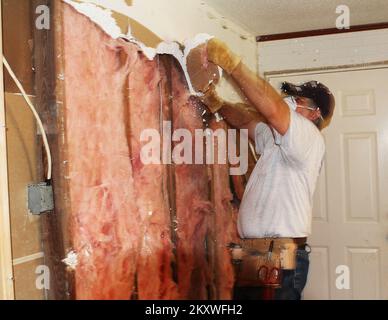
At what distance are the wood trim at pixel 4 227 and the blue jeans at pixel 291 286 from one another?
832 mm

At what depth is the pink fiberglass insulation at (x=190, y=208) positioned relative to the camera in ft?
4.65

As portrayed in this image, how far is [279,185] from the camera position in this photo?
1.48 meters

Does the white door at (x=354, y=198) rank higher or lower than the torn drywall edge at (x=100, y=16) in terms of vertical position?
lower

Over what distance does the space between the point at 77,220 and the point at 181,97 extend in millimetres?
585

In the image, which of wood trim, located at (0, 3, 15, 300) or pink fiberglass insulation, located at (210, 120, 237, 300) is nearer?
wood trim, located at (0, 3, 15, 300)

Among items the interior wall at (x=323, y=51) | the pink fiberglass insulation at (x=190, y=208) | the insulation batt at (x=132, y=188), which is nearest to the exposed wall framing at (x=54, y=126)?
the insulation batt at (x=132, y=188)

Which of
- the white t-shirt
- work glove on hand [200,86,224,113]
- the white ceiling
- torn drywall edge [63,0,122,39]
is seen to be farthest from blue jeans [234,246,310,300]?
torn drywall edge [63,0,122,39]

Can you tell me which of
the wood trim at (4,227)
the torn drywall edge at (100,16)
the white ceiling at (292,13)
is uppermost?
the white ceiling at (292,13)

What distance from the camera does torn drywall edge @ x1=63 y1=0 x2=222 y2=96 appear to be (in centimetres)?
118

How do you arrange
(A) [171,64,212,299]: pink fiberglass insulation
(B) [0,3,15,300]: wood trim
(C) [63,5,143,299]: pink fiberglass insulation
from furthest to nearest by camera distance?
(A) [171,64,212,299]: pink fiberglass insulation < (C) [63,5,143,299]: pink fiberglass insulation < (B) [0,3,15,300]: wood trim

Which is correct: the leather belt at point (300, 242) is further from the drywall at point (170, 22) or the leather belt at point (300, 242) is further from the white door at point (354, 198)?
the drywall at point (170, 22)

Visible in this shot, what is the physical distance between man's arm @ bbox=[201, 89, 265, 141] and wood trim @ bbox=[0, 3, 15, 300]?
27.5 inches

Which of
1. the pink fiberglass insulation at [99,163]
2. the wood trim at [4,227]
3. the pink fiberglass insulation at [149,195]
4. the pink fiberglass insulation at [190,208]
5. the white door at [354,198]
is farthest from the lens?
the white door at [354,198]

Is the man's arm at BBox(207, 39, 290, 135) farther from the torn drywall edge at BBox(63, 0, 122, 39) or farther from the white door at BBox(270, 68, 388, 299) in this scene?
the torn drywall edge at BBox(63, 0, 122, 39)
